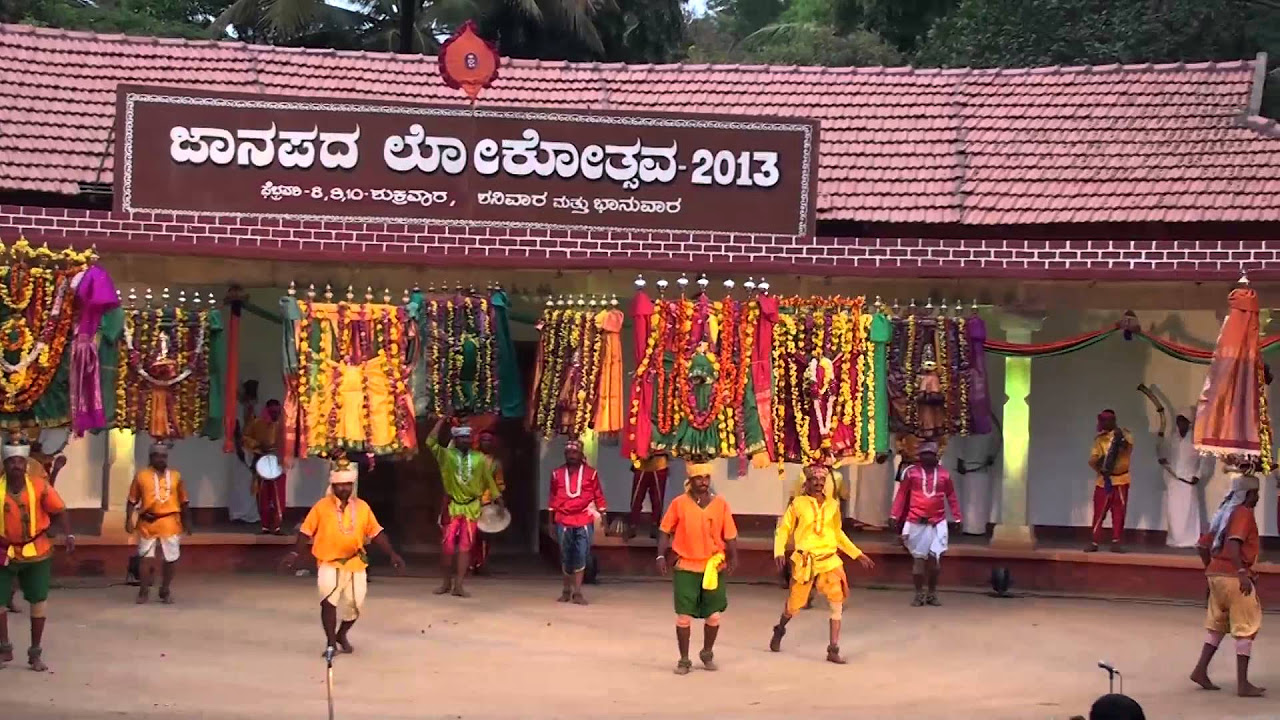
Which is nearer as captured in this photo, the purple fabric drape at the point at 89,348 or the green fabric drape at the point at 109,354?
the purple fabric drape at the point at 89,348

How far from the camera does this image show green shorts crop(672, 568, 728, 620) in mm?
11695

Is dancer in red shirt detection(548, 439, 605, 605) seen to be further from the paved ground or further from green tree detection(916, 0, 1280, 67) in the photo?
green tree detection(916, 0, 1280, 67)

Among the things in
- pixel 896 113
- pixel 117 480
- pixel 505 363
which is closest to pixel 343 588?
pixel 505 363

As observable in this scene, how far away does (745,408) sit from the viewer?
13.6 metres

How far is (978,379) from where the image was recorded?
14852 mm

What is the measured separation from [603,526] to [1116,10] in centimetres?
1239

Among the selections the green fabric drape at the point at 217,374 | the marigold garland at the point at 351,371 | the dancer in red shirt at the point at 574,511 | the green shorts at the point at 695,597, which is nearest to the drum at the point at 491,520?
the dancer in red shirt at the point at 574,511

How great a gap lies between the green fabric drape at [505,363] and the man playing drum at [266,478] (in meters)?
2.61

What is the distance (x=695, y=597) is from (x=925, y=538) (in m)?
3.47

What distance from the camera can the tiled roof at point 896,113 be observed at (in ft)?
51.5

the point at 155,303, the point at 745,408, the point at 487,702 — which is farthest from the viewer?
the point at 155,303

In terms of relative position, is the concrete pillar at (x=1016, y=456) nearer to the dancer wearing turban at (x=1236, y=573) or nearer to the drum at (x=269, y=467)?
the dancer wearing turban at (x=1236, y=573)

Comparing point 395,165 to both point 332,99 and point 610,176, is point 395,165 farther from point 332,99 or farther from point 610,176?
point 610,176

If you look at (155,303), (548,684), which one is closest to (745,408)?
(548,684)
